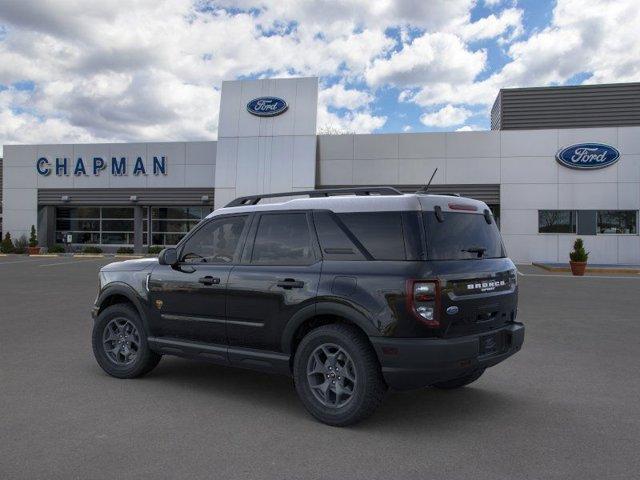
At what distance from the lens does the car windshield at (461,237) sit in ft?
15.1

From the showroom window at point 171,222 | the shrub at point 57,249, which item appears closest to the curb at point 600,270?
the showroom window at point 171,222

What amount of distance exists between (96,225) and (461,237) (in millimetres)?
33223

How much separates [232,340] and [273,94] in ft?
82.6

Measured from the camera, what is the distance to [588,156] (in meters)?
26.3

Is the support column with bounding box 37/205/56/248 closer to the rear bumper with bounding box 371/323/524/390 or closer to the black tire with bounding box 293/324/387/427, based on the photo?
the black tire with bounding box 293/324/387/427

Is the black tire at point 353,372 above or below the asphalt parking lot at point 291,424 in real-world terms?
above

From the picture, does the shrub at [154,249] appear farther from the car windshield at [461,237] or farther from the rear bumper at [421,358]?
the rear bumper at [421,358]

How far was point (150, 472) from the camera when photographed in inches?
147

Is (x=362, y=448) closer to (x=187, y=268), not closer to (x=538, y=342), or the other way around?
(x=187, y=268)

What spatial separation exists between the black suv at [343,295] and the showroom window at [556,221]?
23159 millimetres

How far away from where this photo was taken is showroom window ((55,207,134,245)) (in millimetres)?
34219

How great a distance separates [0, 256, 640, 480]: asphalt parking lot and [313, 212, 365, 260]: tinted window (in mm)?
1356

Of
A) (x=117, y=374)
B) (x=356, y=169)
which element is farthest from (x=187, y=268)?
(x=356, y=169)

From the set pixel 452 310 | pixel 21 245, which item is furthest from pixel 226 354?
pixel 21 245
